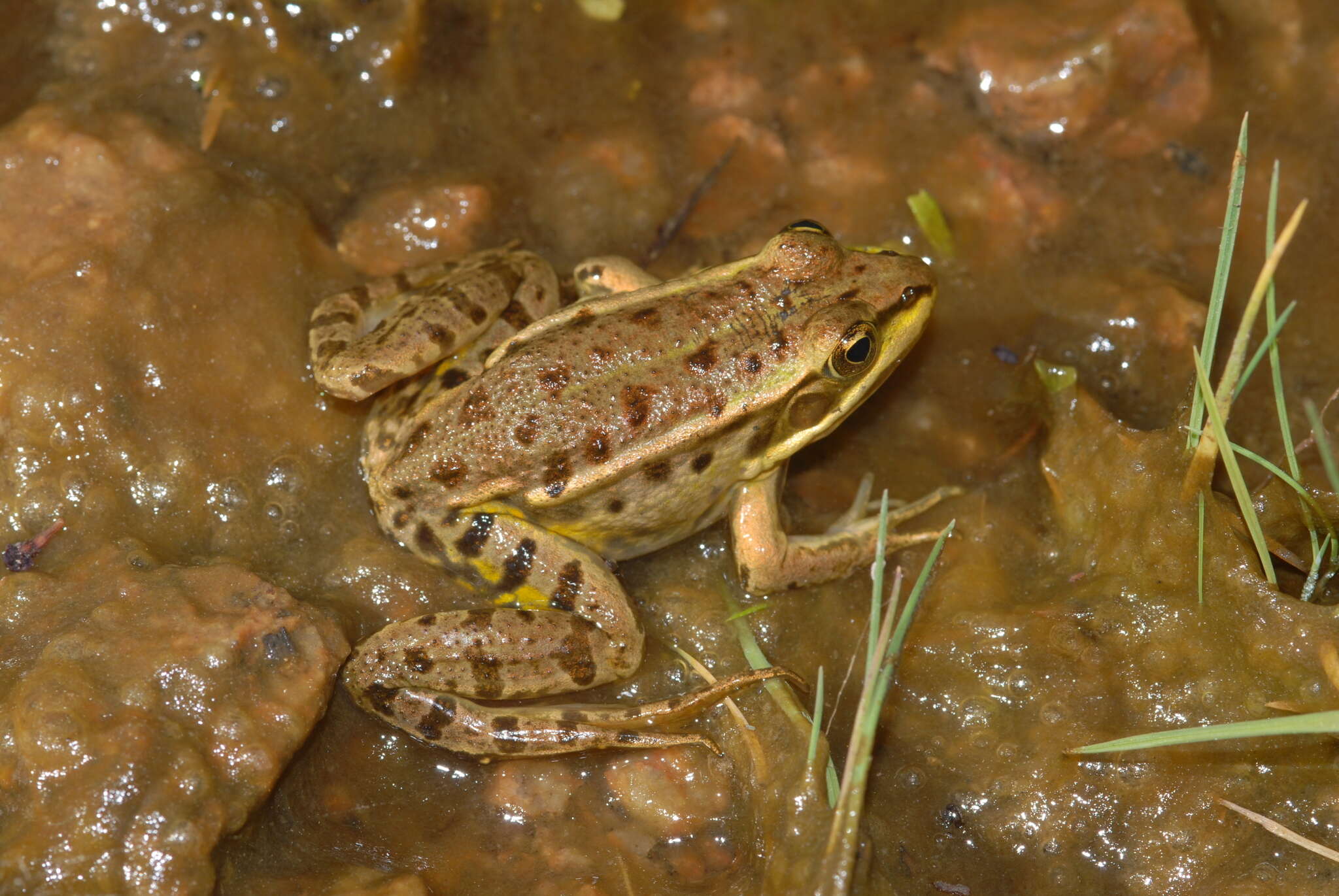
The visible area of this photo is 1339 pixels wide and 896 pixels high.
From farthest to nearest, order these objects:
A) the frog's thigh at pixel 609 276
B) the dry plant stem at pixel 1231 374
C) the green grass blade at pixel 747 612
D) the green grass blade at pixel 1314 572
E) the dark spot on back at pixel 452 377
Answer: the frog's thigh at pixel 609 276
the green grass blade at pixel 747 612
the dark spot on back at pixel 452 377
the green grass blade at pixel 1314 572
the dry plant stem at pixel 1231 374

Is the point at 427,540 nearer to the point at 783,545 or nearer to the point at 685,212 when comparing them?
the point at 783,545

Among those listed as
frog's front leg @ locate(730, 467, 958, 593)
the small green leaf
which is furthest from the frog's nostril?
frog's front leg @ locate(730, 467, 958, 593)

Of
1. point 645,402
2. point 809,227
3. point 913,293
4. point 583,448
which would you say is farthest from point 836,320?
point 583,448

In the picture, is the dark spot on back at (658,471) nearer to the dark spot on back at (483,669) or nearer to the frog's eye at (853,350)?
the frog's eye at (853,350)

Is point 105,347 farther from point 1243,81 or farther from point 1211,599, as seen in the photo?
point 1243,81

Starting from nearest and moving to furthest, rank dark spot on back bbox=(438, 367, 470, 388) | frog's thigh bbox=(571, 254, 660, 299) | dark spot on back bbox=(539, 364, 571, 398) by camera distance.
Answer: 1. dark spot on back bbox=(539, 364, 571, 398)
2. dark spot on back bbox=(438, 367, 470, 388)
3. frog's thigh bbox=(571, 254, 660, 299)

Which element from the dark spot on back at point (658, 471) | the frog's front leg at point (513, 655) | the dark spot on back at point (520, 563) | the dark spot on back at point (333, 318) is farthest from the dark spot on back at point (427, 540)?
the dark spot on back at point (333, 318)

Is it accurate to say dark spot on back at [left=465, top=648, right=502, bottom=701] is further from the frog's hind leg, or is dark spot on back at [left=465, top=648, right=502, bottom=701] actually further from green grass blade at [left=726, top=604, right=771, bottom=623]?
the frog's hind leg
